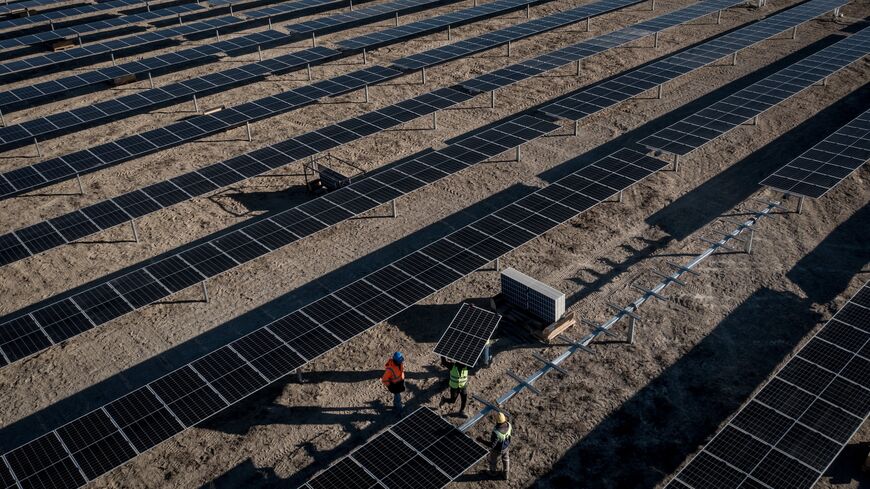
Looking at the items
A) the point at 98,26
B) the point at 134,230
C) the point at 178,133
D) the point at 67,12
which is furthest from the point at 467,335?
the point at 67,12

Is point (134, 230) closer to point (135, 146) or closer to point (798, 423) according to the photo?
point (135, 146)

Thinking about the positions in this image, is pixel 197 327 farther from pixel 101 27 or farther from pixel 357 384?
pixel 101 27

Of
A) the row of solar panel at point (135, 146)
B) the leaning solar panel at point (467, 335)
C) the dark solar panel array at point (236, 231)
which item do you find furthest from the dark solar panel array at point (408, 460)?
the row of solar panel at point (135, 146)

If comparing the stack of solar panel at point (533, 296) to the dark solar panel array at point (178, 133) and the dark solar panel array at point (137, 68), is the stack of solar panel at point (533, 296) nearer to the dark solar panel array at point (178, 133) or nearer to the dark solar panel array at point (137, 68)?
the dark solar panel array at point (178, 133)

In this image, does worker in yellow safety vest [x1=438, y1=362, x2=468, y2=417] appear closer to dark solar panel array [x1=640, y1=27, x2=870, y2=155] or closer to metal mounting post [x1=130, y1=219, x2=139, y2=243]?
metal mounting post [x1=130, y1=219, x2=139, y2=243]

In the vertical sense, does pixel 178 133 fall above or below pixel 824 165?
above

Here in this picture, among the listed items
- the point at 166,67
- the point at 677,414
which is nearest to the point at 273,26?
the point at 166,67
